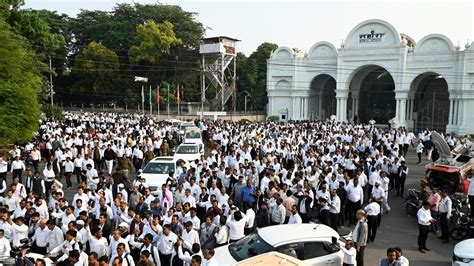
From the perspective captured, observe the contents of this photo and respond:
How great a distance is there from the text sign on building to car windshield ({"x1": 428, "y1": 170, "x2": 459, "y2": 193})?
26.0m

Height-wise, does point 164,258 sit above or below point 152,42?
below

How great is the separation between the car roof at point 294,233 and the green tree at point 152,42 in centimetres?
4819

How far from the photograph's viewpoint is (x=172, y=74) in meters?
57.6

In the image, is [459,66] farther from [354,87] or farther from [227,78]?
[227,78]

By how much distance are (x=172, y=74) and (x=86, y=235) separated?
5049 centimetres

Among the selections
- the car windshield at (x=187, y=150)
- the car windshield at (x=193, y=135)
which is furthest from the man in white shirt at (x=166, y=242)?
the car windshield at (x=193, y=135)

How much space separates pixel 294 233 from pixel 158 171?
7.70 meters

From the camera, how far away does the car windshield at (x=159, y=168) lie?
48.6 feet

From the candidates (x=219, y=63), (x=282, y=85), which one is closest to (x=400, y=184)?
(x=282, y=85)

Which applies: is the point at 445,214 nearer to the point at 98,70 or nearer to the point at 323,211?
the point at 323,211

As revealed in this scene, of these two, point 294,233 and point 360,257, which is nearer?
point 294,233

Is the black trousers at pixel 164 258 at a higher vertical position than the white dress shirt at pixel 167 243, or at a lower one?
lower

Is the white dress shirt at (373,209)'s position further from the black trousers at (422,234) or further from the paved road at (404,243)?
the black trousers at (422,234)

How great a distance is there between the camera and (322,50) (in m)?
42.3
